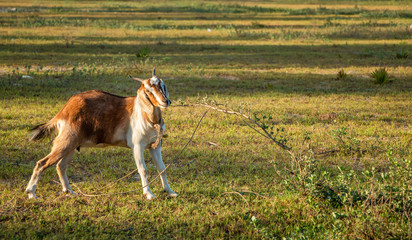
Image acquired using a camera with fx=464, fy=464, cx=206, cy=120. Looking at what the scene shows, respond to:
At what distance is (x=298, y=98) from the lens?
11.2m

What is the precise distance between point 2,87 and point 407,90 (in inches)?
404

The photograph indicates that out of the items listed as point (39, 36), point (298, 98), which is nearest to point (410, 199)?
point (298, 98)

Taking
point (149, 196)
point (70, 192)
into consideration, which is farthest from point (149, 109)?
point (70, 192)

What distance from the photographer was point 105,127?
205 inches

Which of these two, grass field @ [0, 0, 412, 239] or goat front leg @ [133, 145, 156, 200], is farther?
goat front leg @ [133, 145, 156, 200]

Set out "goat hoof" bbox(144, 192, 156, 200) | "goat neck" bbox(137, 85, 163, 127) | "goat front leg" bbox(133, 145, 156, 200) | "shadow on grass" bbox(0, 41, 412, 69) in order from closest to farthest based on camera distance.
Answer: "goat neck" bbox(137, 85, 163, 127), "goat front leg" bbox(133, 145, 156, 200), "goat hoof" bbox(144, 192, 156, 200), "shadow on grass" bbox(0, 41, 412, 69)

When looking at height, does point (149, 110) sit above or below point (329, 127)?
above

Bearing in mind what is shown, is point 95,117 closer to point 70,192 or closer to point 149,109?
point 149,109

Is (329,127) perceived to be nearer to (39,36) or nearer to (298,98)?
(298,98)

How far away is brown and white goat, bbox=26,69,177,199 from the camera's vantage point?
5.05 meters

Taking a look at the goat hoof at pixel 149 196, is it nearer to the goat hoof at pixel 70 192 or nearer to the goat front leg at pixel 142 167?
the goat front leg at pixel 142 167

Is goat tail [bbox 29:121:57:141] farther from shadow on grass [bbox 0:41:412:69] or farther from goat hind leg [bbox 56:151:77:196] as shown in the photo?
shadow on grass [bbox 0:41:412:69]

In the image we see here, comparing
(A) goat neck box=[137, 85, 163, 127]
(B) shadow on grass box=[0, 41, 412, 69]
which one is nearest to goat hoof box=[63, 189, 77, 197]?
(A) goat neck box=[137, 85, 163, 127]

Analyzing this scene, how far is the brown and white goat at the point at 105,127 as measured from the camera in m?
5.05
